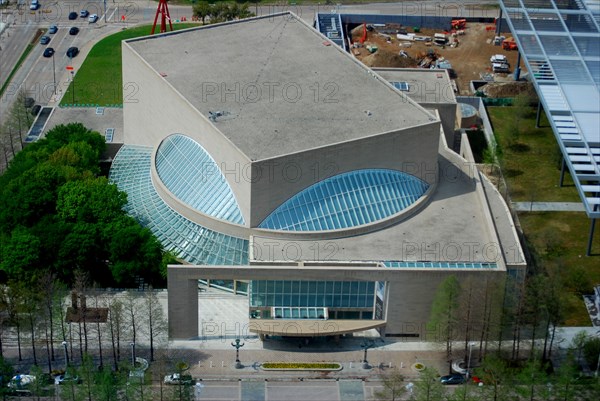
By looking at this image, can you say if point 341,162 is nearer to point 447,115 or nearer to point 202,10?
point 447,115

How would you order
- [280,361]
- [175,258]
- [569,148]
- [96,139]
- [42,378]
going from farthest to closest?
[96,139], [569,148], [175,258], [280,361], [42,378]

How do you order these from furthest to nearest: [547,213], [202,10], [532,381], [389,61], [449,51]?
[202,10] → [449,51] → [389,61] → [547,213] → [532,381]

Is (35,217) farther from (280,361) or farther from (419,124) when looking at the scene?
(419,124)

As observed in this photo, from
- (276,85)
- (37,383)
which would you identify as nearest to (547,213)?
(276,85)

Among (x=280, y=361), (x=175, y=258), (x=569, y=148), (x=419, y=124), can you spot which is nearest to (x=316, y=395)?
(x=280, y=361)

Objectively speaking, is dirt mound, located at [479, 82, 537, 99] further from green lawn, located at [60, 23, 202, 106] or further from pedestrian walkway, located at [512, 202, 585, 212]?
green lawn, located at [60, 23, 202, 106]
